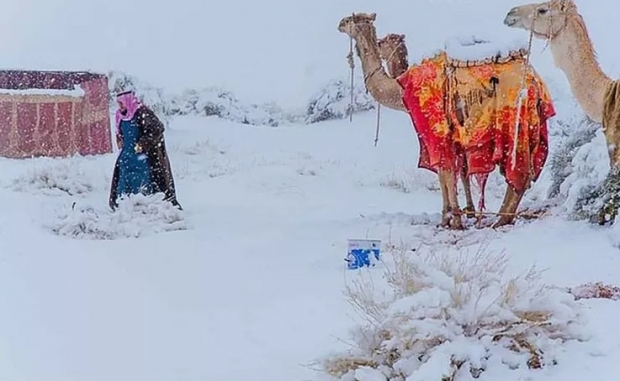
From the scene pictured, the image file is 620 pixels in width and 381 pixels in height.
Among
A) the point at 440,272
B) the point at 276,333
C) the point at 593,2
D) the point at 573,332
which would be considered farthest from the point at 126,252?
the point at 593,2

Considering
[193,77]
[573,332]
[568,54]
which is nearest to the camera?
[573,332]

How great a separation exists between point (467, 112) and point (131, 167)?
950 millimetres

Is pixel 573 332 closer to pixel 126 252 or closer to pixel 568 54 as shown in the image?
pixel 568 54

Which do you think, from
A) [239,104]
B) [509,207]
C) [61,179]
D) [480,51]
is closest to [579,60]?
[480,51]

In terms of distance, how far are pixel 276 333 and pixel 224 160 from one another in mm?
524

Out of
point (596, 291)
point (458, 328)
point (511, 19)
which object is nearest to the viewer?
point (458, 328)

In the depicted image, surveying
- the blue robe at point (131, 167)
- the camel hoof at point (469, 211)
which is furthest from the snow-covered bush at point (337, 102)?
the blue robe at point (131, 167)

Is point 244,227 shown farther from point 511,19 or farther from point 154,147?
point 511,19

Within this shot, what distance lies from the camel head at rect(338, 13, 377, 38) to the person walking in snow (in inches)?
23.3

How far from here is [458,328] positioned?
85.1 inches

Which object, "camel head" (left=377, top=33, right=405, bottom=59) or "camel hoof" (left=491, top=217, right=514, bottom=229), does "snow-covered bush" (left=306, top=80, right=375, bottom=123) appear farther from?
"camel hoof" (left=491, top=217, right=514, bottom=229)

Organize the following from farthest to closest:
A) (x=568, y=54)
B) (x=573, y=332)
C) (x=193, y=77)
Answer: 1. (x=193, y=77)
2. (x=568, y=54)
3. (x=573, y=332)

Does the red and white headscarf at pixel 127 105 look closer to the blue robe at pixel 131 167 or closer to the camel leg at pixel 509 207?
the blue robe at pixel 131 167

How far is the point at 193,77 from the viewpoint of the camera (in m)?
2.52
